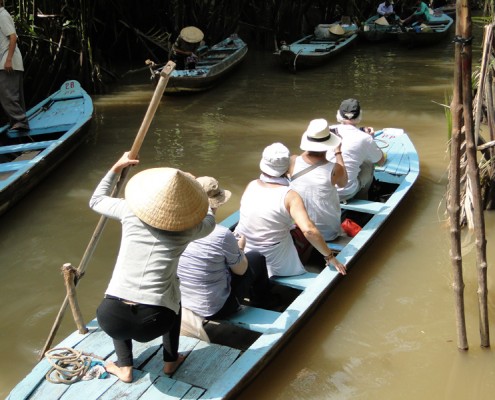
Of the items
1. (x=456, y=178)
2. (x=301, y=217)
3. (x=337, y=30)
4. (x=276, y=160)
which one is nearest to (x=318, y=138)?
(x=276, y=160)

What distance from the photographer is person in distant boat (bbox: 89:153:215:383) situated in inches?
125

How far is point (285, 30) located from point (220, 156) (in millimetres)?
8619

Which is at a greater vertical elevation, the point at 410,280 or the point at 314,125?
the point at 314,125

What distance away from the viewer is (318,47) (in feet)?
45.6

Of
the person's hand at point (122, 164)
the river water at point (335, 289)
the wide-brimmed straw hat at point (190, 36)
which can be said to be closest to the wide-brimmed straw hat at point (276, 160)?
the person's hand at point (122, 164)

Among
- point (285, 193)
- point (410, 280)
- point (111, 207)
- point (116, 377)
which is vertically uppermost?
point (111, 207)

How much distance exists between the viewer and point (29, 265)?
18.7 feet

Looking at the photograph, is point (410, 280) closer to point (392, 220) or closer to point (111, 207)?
point (392, 220)

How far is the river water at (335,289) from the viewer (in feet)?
14.0

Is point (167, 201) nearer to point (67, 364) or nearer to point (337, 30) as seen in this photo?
point (67, 364)

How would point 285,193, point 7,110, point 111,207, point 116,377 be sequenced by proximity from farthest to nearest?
point 7,110 < point 285,193 < point 116,377 < point 111,207

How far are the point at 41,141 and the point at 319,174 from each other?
4.19 metres

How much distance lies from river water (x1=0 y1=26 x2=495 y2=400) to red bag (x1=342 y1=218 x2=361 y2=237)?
29 centimetres

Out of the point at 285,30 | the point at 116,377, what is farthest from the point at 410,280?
the point at 285,30
